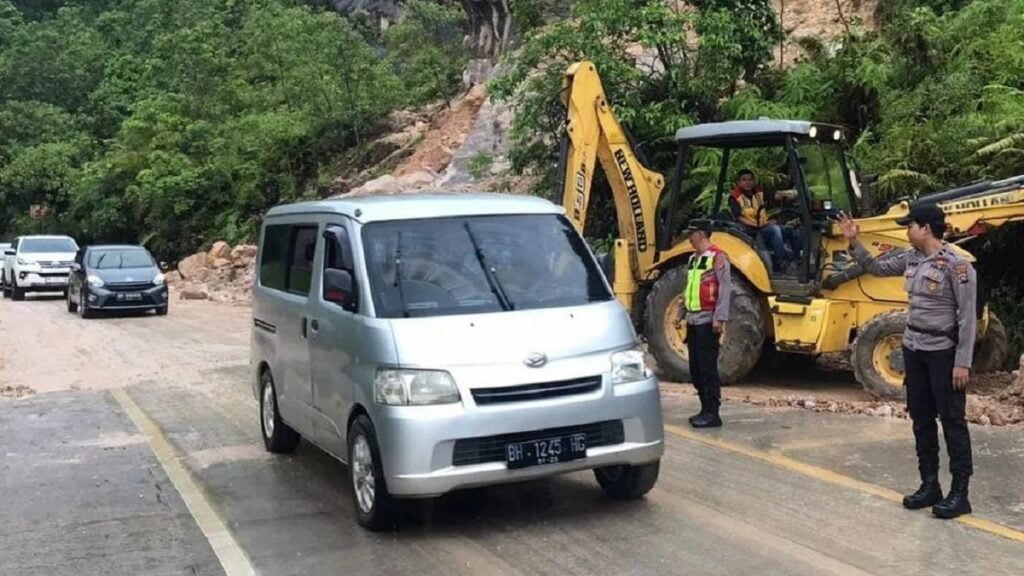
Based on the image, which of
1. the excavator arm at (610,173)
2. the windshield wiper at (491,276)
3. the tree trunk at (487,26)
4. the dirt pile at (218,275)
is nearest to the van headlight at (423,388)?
the windshield wiper at (491,276)

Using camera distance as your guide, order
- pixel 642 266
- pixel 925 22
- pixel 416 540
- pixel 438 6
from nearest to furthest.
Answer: pixel 416 540, pixel 642 266, pixel 925 22, pixel 438 6

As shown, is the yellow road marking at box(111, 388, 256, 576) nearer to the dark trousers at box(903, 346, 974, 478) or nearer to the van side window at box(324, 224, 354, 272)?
the van side window at box(324, 224, 354, 272)

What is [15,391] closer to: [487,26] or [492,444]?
[492,444]

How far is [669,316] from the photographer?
12047 millimetres

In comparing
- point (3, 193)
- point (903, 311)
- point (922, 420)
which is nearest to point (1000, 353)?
point (903, 311)

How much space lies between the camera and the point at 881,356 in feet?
34.4

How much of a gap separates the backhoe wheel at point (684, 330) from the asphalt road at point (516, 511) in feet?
3.70

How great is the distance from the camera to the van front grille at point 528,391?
600 cm

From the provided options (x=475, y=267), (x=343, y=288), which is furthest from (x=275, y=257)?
(x=475, y=267)

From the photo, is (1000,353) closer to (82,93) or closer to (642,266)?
(642,266)

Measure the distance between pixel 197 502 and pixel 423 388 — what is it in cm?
232

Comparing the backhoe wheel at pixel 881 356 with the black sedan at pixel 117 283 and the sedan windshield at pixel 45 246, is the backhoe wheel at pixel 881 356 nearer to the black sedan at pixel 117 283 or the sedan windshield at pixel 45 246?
the black sedan at pixel 117 283

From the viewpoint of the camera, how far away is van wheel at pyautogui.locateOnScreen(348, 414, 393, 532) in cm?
621

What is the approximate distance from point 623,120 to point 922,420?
12.0 m
